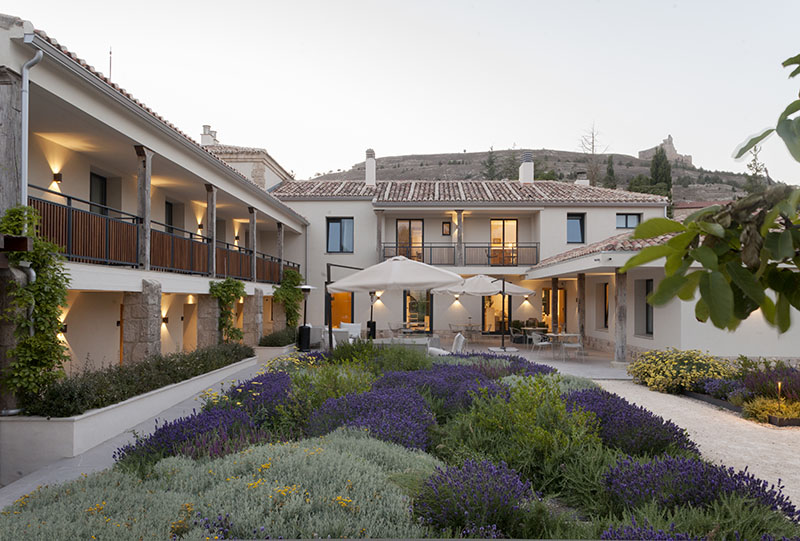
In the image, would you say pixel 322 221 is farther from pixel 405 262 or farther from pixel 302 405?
pixel 302 405

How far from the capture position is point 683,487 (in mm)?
3438

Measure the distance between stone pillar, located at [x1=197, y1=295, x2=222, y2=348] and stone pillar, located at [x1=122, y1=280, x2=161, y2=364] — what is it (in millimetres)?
3420

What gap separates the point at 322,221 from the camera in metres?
22.2

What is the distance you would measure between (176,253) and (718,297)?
39.9 ft

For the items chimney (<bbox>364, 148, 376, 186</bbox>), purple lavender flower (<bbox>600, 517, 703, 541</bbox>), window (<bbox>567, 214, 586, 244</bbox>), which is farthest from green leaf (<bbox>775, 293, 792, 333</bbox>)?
chimney (<bbox>364, 148, 376, 186</bbox>)

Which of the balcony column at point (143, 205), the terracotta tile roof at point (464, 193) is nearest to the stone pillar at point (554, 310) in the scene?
the terracotta tile roof at point (464, 193)

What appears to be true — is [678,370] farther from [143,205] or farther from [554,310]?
[143,205]

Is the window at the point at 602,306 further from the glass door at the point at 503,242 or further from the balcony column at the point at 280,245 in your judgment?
the balcony column at the point at 280,245

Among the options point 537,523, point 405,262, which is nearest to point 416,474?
point 537,523

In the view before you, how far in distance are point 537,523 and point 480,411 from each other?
2.04m

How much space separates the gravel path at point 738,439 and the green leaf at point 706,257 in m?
5.37

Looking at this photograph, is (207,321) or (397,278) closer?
(397,278)

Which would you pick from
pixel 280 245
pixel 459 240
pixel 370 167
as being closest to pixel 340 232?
pixel 370 167

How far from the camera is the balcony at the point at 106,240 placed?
745 centimetres
